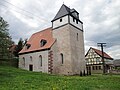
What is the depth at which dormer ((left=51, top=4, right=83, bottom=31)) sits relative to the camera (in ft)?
106

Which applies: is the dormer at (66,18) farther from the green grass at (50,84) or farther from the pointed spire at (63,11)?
the green grass at (50,84)

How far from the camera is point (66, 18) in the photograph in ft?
106

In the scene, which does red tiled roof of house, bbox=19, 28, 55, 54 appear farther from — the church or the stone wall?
the stone wall

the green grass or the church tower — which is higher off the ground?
the church tower

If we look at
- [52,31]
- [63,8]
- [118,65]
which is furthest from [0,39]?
[118,65]

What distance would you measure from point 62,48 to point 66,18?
19.3 feet

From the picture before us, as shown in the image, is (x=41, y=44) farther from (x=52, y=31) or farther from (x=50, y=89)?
(x=50, y=89)

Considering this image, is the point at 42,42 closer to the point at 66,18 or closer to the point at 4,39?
the point at 66,18

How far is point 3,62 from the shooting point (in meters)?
40.9

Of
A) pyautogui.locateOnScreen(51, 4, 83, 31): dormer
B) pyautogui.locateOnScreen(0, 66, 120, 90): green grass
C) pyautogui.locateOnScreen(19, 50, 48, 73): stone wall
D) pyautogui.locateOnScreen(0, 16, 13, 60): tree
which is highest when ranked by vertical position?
pyautogui.locateOnScreen(51, 4, 83, 31): dormer

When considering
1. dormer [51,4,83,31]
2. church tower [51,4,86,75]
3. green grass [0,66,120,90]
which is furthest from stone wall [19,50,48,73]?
green grass [0,66,120,90]

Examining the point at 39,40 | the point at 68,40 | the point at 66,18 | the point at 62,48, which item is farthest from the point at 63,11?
the point at 39,40

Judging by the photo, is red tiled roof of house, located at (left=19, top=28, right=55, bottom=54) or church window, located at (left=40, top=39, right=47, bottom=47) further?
church window, located at (left=40, top=39, right=47, bottom=47)

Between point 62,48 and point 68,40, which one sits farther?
point 62,48
